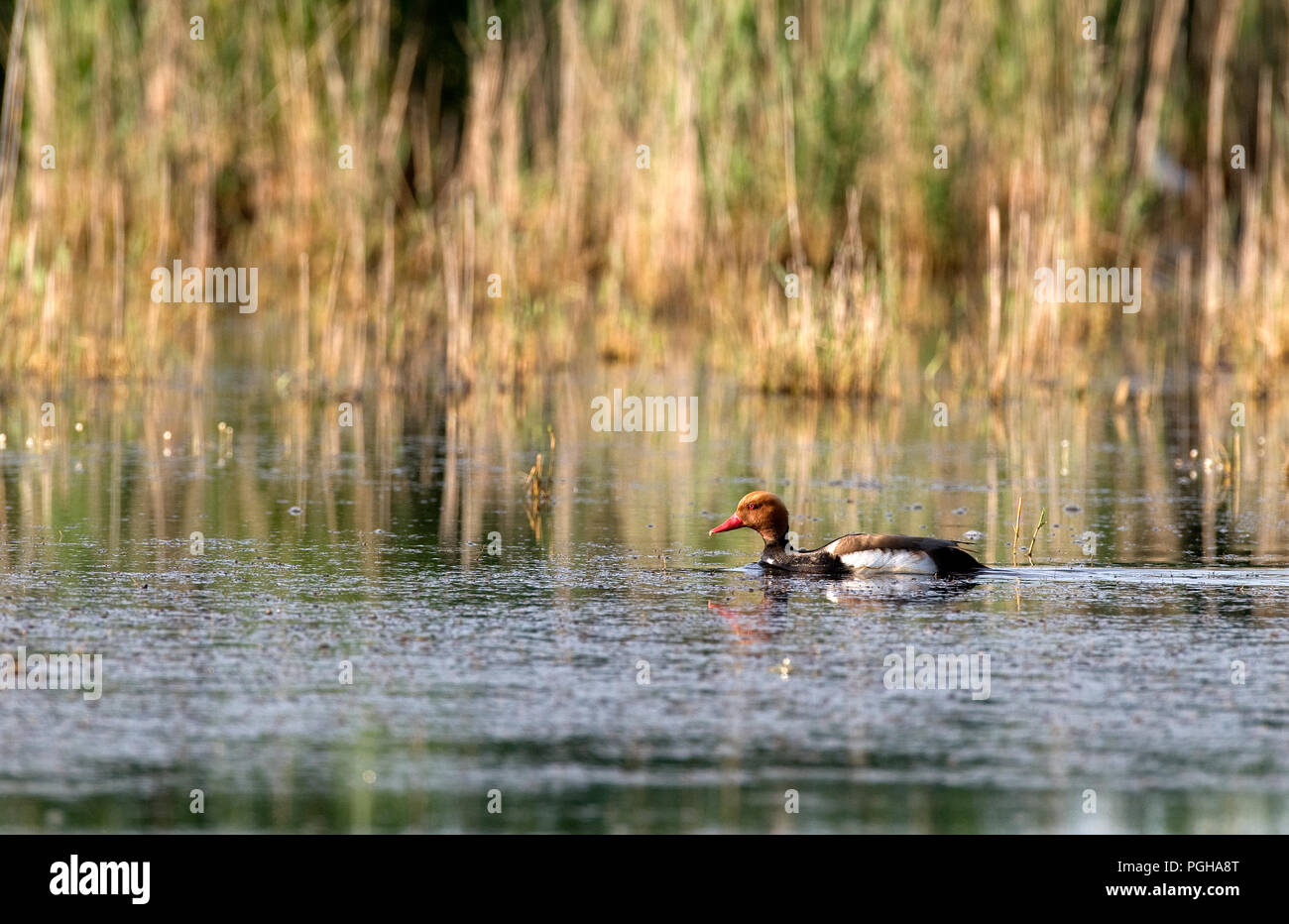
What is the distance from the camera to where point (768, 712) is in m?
5.58

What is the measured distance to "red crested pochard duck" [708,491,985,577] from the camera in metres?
7.46

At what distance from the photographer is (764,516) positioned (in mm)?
7672

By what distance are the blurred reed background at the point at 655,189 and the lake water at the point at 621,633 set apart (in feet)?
7.50

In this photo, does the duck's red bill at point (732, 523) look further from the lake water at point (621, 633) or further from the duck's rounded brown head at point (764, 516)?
the lake water at point (621, 633)

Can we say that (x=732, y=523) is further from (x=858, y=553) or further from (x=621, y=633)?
(x=621, y=633)

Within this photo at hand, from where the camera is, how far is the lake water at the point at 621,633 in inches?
192

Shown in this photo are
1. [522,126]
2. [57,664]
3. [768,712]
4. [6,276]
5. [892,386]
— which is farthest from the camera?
[522,126]

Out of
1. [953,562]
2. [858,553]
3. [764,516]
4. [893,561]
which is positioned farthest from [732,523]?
Result: [953,562]

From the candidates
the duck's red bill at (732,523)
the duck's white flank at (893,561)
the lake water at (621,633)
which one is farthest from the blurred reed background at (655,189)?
the duck's white flank at (893,561)

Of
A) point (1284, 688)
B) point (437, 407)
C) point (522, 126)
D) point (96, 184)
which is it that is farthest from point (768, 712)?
point (522, 126)

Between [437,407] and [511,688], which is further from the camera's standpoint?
[437,407]

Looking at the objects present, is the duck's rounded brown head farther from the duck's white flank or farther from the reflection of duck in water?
the duck's white flank
